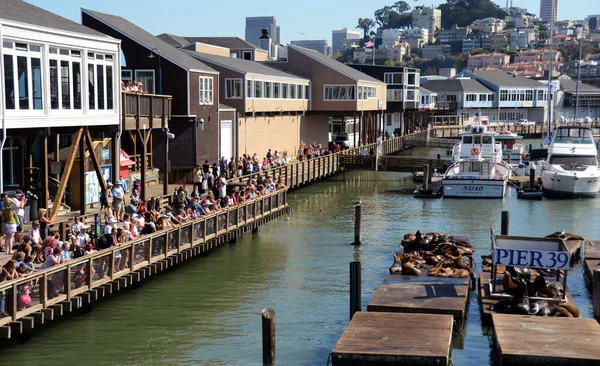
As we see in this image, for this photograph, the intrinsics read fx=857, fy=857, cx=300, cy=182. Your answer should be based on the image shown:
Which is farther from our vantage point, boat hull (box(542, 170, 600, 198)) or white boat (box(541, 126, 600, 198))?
white boat (box(541, 126, 600, 198))

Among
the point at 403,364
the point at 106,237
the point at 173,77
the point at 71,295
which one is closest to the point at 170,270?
the point at 106,237

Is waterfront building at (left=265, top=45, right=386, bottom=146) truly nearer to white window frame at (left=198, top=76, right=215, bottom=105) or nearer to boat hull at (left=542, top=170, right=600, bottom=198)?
white window frame at (left=198, top=76, right=215, bottom=105)

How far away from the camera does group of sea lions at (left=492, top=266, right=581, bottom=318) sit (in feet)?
69.6

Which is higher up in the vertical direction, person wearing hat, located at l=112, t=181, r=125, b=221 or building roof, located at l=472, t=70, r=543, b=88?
building roof, located at l=472, t=70, r=543, b=88

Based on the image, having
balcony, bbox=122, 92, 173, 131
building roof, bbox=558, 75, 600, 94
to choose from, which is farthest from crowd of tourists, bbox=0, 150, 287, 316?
building roof, bbox=558, 75, 600, 94

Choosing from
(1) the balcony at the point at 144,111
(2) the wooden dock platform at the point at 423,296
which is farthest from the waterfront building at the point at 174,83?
(2) the wooden dock platform at the point at 423,296

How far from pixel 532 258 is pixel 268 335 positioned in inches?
317

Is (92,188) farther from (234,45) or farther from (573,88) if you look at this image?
(573,88)

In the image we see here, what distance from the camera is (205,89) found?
4644 cm

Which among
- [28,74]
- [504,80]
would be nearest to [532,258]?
[28,74]

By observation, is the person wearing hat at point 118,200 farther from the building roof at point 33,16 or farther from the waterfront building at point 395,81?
the waterfront building at point 395,81

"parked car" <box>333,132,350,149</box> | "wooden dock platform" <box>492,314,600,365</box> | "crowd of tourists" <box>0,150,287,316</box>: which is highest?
"parked car" <box>333,132,350,149</box>

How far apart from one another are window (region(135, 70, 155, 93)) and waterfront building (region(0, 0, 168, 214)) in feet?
39.9

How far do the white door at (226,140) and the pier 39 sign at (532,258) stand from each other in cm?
2867
